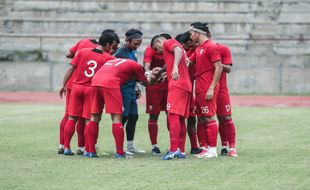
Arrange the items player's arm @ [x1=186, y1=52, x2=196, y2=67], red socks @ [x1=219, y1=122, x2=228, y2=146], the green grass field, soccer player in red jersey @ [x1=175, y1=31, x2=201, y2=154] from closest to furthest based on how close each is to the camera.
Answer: the green grass field < player's arm @ [x1=186, y1=52, x2=196, y2=67] < red socks @ [x1=219, y1=122, x2=228, y2=146] < soccer player in red jersey @ [x1=175, y1=31, x2=201, y2=154]

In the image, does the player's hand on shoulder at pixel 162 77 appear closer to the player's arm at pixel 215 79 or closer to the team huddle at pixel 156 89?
the team huddle at pixel 156 89

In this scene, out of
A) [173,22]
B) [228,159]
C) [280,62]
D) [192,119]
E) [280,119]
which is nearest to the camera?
[228,159]

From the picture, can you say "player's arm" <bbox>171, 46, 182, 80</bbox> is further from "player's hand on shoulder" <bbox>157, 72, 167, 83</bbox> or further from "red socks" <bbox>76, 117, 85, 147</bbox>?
"red socks" <bbox>76, 117, 85, 147</bbox>

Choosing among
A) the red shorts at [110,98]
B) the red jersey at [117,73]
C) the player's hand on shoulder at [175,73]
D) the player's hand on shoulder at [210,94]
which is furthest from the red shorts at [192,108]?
the red shorts at [110,98]

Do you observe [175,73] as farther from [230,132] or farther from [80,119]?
[80,119]

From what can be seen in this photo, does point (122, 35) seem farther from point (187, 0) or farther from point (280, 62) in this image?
point (280, 62)

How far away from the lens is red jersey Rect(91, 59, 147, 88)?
15.6m

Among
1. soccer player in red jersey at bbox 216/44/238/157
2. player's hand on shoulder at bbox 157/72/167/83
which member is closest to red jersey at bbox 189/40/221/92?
soccer player in red jersey at bbox 216/44/238/157

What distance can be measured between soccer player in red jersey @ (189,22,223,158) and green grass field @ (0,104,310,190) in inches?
21.5

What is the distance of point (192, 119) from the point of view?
17000mm

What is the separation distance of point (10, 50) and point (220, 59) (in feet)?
85.1

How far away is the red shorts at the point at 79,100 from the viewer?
16.2 meters

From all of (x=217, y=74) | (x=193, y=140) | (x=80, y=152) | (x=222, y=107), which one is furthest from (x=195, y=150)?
(x=80, y=152)

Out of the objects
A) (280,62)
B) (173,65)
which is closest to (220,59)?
(173,65)
